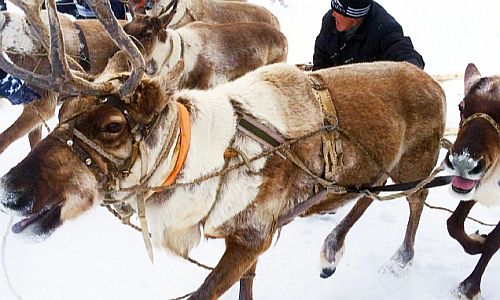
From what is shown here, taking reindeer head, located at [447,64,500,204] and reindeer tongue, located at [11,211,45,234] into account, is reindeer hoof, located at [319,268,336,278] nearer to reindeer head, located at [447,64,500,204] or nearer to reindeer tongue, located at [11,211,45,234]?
reindeer head, located at [447,64,500,204]

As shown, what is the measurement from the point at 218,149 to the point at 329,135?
0.66 metres

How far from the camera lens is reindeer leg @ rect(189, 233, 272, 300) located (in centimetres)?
277

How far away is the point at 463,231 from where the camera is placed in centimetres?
390

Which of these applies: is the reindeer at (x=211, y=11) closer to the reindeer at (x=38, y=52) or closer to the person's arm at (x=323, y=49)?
the reindeer at (x=38, y=52)

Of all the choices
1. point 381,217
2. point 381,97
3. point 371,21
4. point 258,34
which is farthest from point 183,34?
point 381,97

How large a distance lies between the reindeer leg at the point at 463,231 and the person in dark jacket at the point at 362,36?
1.15 m

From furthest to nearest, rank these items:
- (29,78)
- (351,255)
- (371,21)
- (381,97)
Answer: (371,21), (351,255), (381,97), (29,78)

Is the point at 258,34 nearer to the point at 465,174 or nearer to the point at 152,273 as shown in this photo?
the point at 152,273

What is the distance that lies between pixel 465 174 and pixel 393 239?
1.63 m

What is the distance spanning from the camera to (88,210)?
250 centimetres

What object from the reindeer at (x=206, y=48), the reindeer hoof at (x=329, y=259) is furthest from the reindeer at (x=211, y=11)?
the reindeer hoof at (x=329, y=259)

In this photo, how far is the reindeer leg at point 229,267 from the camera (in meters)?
2.77

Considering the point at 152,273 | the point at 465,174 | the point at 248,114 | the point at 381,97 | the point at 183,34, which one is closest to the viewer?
the point at 248,114

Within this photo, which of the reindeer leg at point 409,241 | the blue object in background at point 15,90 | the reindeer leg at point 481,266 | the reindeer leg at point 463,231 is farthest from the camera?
the blue object in background at point 15,90
